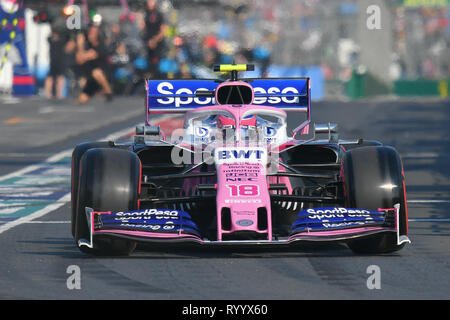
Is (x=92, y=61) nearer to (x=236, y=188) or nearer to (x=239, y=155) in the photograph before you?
(x=239, y=155)

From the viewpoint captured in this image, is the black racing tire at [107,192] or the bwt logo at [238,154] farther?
the bwt logo at [238,154]

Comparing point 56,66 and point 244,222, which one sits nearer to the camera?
Result: point 244,222

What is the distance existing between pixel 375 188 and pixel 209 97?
3143 mm

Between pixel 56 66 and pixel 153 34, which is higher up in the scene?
pixel 153 34

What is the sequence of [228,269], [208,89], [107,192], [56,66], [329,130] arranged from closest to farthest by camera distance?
1. [228,269]
2. [107,192]
3. [329,130]
4. [208,89]
5. [56,66]

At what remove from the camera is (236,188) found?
34.5 ft

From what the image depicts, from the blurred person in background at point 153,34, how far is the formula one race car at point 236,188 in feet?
83.2

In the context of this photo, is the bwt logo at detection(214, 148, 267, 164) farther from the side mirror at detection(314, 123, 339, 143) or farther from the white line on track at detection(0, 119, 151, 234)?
the white line on track at detection(0, 119, 151, 234)

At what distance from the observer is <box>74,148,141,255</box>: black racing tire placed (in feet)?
34.4

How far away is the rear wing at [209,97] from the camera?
13192 mm

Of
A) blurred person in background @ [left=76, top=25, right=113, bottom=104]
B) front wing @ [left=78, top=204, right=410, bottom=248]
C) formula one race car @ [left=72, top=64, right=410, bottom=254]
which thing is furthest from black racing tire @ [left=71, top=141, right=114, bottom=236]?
blurred person in background @ [left=76, top=25, right=113, bottom=104]

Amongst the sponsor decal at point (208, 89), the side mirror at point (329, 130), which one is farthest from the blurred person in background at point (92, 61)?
the side mirror at point (329, 130)

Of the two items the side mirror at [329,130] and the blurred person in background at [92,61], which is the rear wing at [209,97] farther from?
the blurred person in background at [92,61]

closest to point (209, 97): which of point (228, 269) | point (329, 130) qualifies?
point (329, 130)
